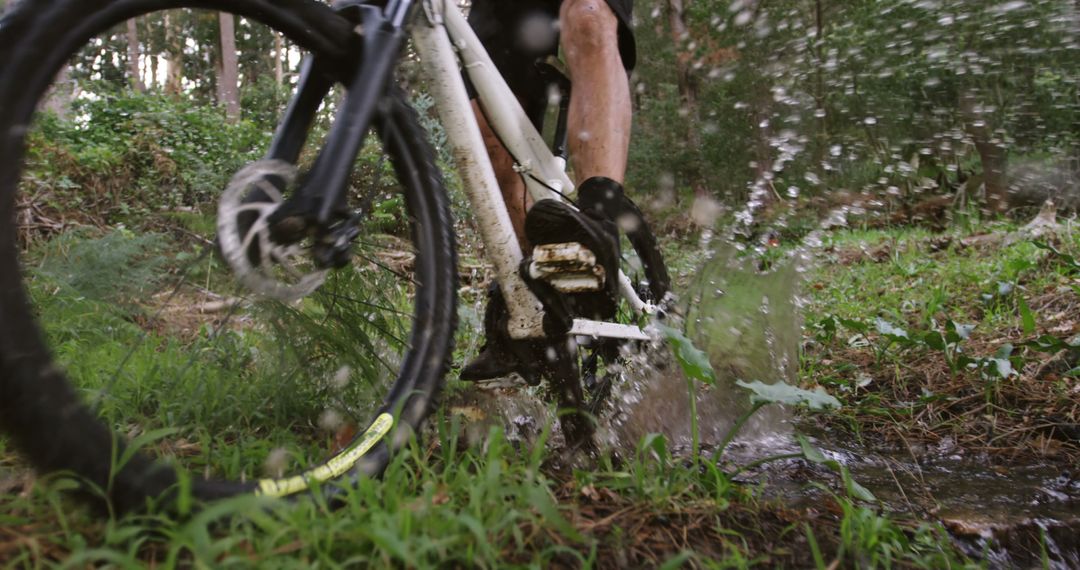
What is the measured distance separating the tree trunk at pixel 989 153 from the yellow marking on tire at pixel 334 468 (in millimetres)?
8851

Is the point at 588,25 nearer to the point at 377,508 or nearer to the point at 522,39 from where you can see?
the point at 522,39

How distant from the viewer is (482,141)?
1.66 meters

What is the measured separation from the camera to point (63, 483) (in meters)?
0.92

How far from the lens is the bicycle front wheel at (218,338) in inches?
35.3

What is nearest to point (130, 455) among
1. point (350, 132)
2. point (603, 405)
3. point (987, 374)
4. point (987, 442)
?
point (350, 132)

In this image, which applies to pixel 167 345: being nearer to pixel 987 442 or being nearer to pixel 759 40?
pixel 987 442

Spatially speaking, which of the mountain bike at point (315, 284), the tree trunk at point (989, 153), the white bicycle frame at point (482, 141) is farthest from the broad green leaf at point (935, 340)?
the tree trunk at point (989, 153)

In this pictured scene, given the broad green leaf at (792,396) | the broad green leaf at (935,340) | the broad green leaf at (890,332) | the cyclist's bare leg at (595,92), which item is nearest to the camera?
the broad green leaf at (792,396)

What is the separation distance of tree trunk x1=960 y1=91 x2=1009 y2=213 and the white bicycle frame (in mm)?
8204

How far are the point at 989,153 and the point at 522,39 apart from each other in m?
8.39

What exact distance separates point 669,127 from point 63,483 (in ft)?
38.4

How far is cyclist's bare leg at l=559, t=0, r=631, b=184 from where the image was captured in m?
1.77

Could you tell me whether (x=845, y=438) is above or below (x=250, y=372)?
below

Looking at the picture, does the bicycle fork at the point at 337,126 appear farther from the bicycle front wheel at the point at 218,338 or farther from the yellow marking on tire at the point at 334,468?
the yellow marking on tire at the point at 334,468
